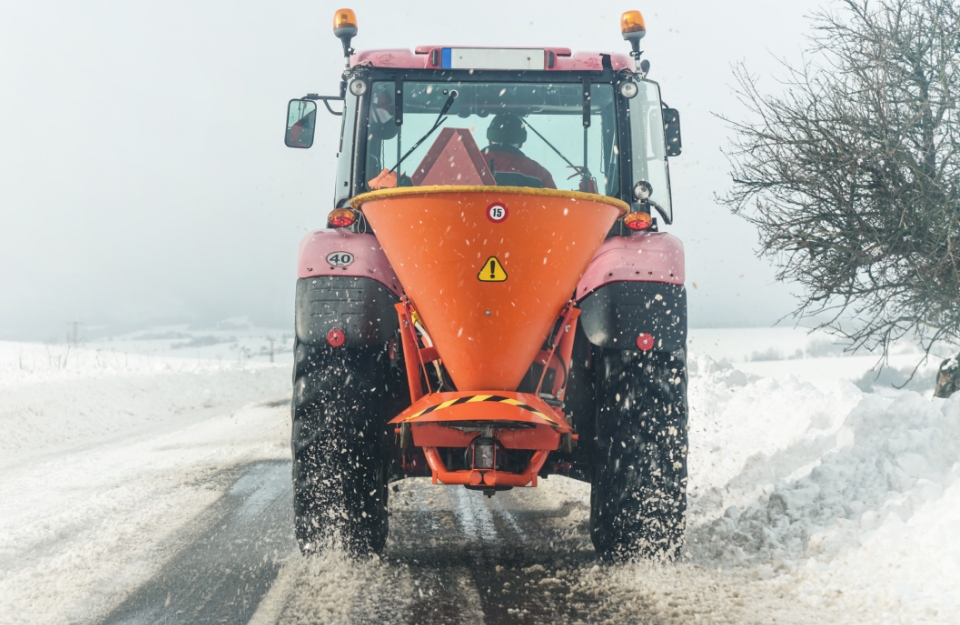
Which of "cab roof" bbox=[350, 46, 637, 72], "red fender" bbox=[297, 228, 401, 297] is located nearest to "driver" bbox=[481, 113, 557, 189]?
"cab roof" bbox=[350, 46, 637, 72]

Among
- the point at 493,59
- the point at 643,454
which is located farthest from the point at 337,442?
the point at 493,59

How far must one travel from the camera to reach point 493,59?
159 inches

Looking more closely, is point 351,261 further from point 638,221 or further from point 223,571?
point 223,571

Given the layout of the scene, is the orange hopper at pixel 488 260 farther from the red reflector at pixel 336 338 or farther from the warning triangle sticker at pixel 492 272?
the red reflector at pixel 336 338

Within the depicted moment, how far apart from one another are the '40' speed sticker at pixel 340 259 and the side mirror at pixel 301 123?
1.32 m

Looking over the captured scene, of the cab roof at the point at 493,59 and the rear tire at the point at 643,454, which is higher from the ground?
the cab roof at the point at 493,59

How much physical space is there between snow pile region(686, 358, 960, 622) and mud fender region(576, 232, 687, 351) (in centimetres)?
124

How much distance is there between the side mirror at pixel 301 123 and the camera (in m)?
4.46

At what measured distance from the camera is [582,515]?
15.9ft

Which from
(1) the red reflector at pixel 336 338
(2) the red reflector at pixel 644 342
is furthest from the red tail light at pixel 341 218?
(2) the red reflector at pixel 644 342

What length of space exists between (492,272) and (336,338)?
0.94m

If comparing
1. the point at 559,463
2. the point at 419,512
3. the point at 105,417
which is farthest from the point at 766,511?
the point at 105,417

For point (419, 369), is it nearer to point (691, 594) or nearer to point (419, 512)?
point (691, 594)

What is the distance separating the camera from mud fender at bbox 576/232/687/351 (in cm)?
337
